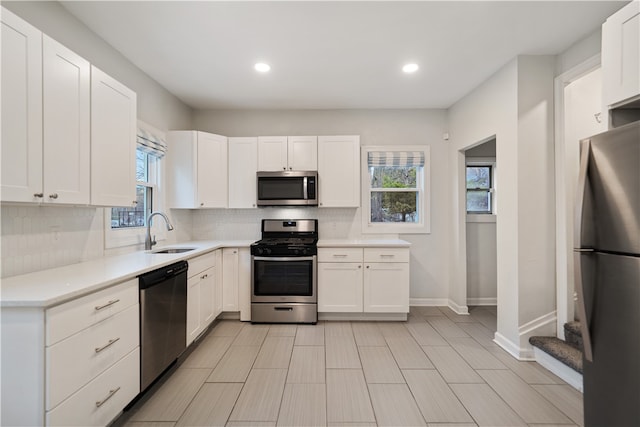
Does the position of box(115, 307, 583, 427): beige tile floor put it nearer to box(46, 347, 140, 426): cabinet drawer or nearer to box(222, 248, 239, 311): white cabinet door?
box(46, 347, 140, 426): cabinet drawer

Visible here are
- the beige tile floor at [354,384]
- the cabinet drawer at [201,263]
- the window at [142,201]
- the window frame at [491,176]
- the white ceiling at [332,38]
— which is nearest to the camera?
the beige tile floor at [354,384]

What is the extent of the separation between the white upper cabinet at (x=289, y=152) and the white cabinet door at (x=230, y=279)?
1180 millimetres

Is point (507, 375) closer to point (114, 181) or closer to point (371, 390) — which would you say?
point (371, 390)

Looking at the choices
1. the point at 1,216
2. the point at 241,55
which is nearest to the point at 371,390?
the point at 1,216

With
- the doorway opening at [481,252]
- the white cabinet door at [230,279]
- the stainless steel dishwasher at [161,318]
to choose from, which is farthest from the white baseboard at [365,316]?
the stainless steel dishwasher at [161,318]

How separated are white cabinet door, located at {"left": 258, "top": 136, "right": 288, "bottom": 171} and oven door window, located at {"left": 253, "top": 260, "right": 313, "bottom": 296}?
4.05ft

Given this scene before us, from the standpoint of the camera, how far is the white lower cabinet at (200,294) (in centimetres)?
262

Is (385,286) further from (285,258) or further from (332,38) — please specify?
(332,38)

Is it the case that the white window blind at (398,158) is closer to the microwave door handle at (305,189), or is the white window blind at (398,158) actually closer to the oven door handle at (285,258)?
the microwave door handle at (305,189)

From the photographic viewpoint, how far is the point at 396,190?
414 centimetres

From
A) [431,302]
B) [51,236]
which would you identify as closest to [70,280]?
[51,236]

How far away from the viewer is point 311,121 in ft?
13.3

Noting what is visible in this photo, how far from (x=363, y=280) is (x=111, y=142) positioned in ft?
9.03

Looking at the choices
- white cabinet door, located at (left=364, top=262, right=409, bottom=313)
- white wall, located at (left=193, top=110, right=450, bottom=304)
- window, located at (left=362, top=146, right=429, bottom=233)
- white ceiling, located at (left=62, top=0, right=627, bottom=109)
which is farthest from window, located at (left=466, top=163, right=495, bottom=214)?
white cabinet door, located at (left=364, top=262, right=409, bottom=313)
